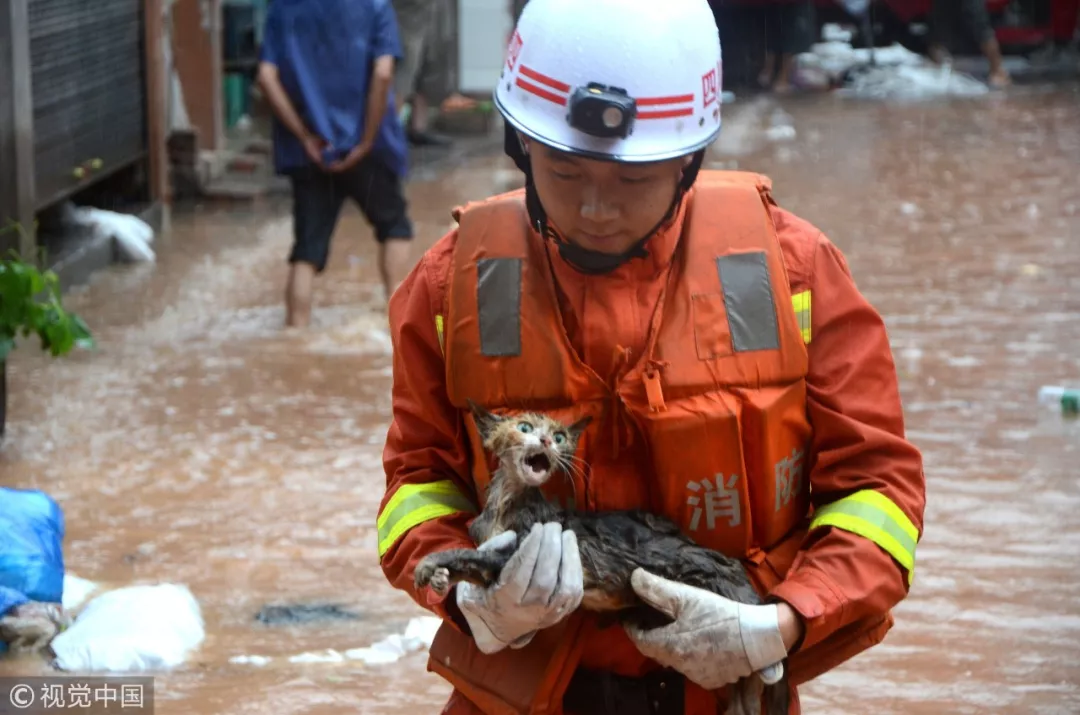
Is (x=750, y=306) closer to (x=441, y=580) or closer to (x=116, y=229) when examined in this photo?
(x=441, y=580)

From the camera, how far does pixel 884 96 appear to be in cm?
1775

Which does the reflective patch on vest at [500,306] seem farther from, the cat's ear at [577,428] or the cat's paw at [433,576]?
the cat's paw at [433,576]

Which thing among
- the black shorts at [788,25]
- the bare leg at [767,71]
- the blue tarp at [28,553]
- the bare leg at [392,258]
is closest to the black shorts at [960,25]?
the black shorts at [788,25]

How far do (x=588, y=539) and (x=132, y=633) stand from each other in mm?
2614

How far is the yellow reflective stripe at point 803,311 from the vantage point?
2.37 meters

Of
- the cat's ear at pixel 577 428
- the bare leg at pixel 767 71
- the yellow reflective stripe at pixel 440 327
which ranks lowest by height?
the bare leg at pixel 767 71

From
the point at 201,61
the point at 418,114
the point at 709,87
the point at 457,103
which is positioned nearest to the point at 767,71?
the point at 457,103

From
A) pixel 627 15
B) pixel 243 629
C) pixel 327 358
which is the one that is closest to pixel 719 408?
pixel 627 15

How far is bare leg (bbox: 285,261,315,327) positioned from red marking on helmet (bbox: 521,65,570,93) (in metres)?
5.95

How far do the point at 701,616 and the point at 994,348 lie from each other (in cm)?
584

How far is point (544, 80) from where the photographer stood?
240cm

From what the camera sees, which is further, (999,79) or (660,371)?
(999,79)

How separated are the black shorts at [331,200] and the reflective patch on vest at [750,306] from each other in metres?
6.10

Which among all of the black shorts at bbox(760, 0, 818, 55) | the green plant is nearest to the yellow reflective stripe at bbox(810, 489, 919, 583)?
the green plant
